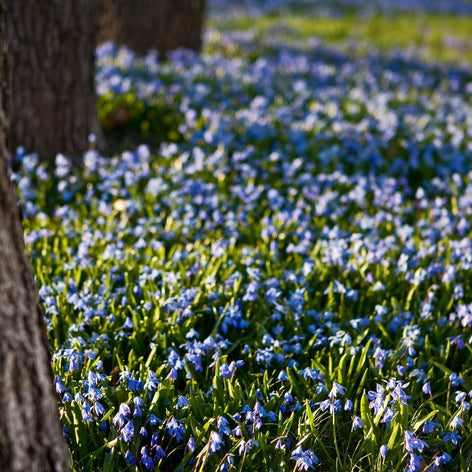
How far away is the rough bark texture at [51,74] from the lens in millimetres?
4898

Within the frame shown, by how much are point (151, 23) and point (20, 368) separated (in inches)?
272

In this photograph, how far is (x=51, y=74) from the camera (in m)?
5.09

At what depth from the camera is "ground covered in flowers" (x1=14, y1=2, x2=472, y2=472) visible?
2.73 meters

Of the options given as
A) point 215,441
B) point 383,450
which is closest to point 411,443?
point 383,450

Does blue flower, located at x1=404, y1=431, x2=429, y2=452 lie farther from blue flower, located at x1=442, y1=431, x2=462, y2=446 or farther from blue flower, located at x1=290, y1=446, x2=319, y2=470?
blue flower, located at x1=290, y1=446, x2=319, y2=470

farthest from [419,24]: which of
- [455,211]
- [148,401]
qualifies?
[148,401]

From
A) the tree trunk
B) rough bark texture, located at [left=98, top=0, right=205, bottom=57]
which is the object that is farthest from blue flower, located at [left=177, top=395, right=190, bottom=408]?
rough bark texture, located at [left=98, top=0, right=205, bottom=57]

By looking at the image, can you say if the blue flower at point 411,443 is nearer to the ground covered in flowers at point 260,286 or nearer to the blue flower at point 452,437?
the ground covered in flowers at point 260,286

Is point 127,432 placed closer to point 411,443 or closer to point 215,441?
point 215,441

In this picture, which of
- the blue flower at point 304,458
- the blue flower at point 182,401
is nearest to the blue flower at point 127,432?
the blue flower at point 182,401

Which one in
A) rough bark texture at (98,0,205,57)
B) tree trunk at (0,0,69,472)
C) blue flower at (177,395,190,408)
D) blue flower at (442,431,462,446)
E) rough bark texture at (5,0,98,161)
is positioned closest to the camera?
tree trunk at (0,0,69,472)

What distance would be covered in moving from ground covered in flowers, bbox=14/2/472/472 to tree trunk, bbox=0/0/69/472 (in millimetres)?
547

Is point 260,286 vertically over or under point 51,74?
under

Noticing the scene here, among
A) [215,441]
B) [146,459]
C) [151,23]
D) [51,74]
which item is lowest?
[146,459]
